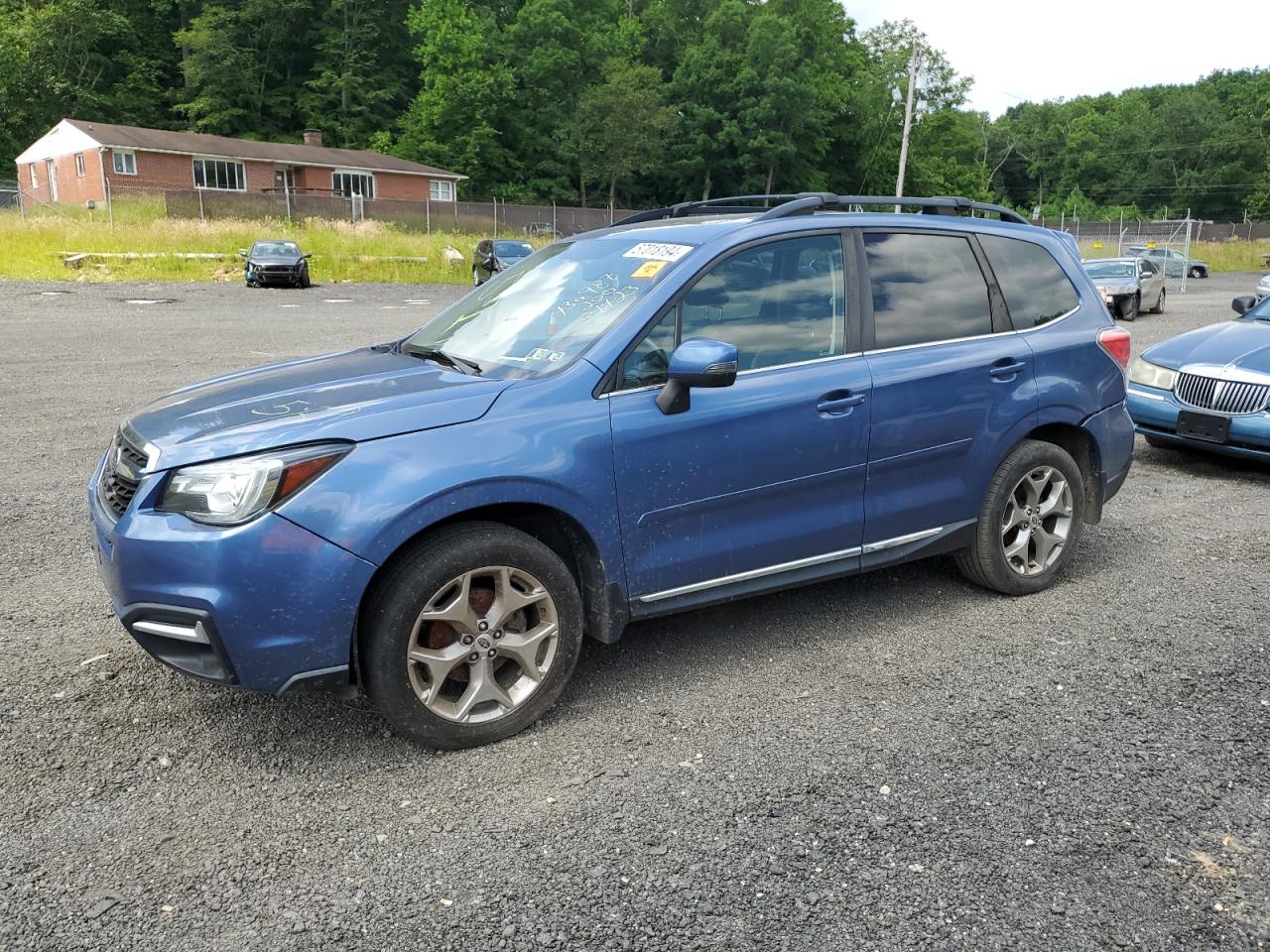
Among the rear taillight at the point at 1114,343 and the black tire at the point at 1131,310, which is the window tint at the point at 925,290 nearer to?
the rear taillight at the point at 1114,343

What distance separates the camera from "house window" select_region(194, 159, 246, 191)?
177ft

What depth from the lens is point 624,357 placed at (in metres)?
3.70

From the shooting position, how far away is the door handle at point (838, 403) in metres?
4.05

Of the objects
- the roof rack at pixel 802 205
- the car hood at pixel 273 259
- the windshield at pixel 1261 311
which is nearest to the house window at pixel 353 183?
the car hood at pixel 273 259

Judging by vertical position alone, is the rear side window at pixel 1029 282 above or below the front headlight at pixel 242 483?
above

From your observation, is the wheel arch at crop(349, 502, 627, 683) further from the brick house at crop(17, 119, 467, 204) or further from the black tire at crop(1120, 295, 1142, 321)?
the brick house at crop(17, 119, 467, 204)

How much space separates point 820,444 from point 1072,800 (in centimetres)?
158

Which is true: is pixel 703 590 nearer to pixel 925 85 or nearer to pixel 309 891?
pixel 309 891

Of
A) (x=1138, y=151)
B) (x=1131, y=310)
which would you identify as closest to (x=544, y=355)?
(x=1131, y=310)

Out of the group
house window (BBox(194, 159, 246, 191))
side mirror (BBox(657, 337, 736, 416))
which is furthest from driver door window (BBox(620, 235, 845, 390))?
house window (BBox(194, 159, 246, 191))

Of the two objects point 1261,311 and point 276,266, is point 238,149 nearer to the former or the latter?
point 276,266

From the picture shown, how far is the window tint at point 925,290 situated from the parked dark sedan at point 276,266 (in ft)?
84.2


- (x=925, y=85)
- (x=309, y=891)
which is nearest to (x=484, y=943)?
(x=309, y=891)

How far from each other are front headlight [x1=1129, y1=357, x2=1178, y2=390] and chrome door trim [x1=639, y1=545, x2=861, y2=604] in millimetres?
4745
